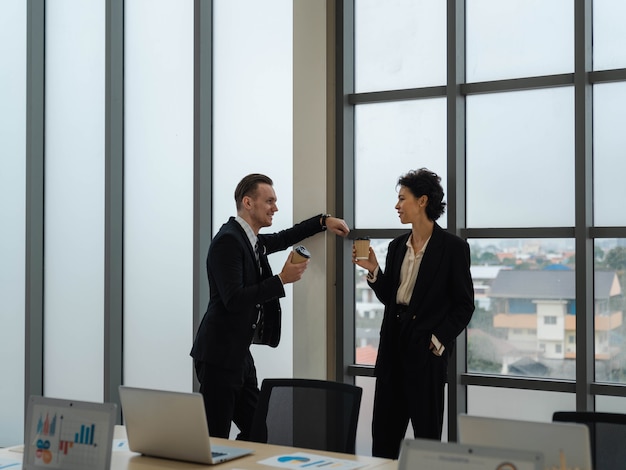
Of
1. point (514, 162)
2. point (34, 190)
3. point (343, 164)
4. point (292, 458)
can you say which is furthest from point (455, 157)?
point (34, 190)

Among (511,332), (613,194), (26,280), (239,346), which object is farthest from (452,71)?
(26,280)

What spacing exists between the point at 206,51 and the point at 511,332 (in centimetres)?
247

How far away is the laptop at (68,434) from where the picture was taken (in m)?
2.61

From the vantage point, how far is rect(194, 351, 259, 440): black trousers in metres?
4.04

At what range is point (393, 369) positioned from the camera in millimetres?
4188

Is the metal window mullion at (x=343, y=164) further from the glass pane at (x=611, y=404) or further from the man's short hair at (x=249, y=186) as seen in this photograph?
the glass pane at (x=611, y=404)

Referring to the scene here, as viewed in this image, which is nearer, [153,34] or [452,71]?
[452,71]

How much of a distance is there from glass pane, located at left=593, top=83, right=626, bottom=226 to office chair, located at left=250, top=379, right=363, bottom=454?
1.77m

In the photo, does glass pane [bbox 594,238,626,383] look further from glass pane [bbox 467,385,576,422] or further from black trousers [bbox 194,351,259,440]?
black trousers [bbox 194,351,259,440]

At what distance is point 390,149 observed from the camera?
4918 millimetres

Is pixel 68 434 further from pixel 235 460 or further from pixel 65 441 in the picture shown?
pixel 235 460

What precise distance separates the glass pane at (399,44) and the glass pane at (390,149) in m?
0.15

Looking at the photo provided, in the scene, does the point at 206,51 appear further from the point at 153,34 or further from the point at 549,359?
the point at 549,359

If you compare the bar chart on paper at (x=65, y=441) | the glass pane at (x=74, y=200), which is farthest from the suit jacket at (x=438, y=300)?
the glass pane at (x=74, y=200)
